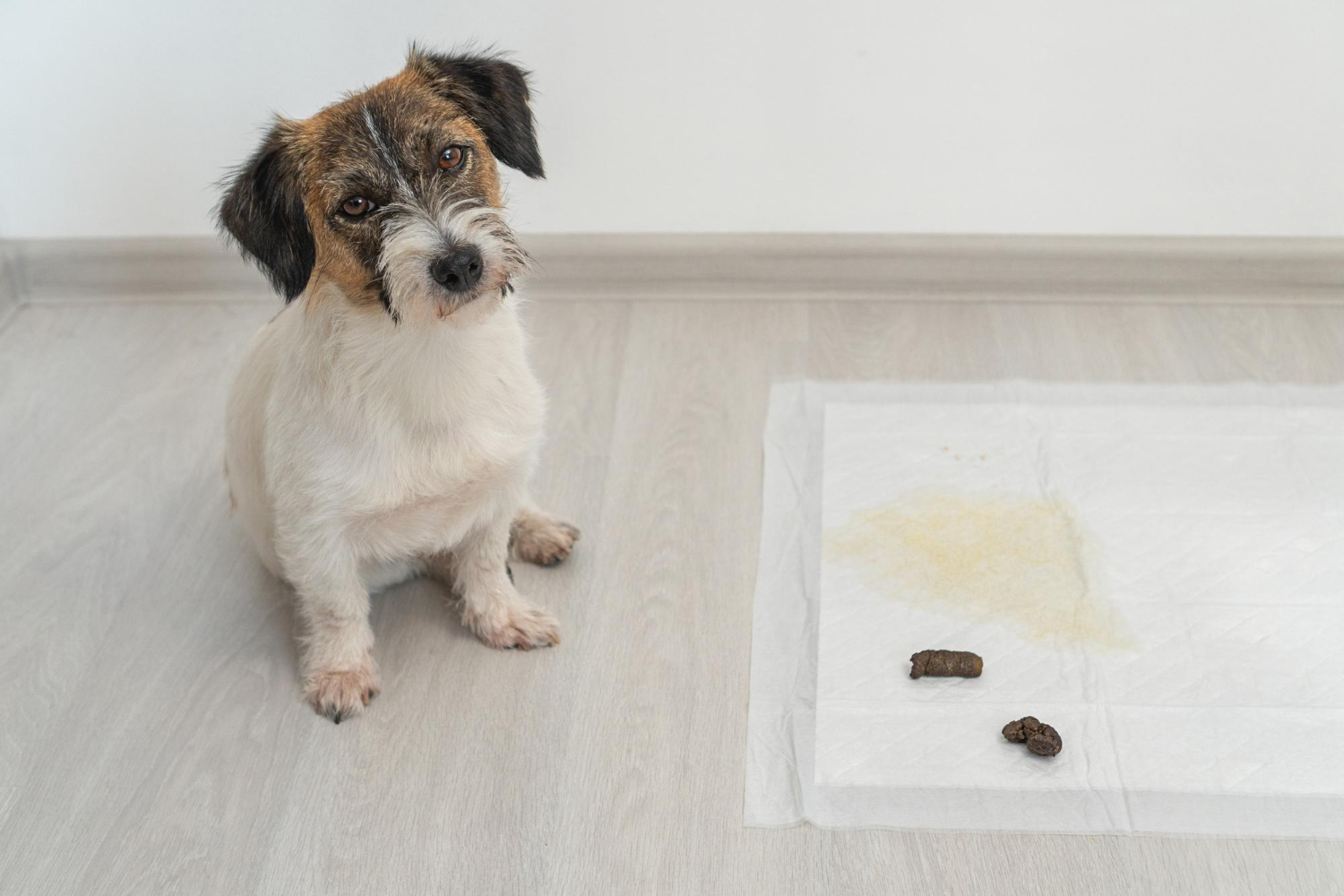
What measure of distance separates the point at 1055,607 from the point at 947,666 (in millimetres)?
250

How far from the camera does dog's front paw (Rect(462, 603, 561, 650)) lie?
2.07 m

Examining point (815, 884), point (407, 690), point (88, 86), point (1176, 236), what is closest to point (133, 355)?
point (88, 86)

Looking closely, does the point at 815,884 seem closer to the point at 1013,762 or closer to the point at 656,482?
the point at 1013,762

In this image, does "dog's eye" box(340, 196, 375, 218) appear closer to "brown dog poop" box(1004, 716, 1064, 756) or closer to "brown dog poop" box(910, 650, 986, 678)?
"brown dog poop" box(910, 650, 986, 678)

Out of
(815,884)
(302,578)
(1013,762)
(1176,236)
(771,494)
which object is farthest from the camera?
(1176,236)

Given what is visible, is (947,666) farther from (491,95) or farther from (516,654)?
(491,95)

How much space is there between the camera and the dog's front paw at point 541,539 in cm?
222

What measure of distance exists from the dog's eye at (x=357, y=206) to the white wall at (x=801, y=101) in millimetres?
1175

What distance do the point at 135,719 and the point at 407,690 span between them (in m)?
0.44

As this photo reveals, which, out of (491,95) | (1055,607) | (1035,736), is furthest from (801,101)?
(1035,736)

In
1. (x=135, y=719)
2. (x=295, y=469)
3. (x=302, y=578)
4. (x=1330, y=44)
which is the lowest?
(x=135, y=719)

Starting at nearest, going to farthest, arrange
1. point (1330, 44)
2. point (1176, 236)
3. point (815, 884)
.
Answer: point (815, 884) → point (1330, 44) → point (1176, 236)

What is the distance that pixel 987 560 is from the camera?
2.15m

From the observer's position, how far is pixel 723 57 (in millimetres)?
2676
